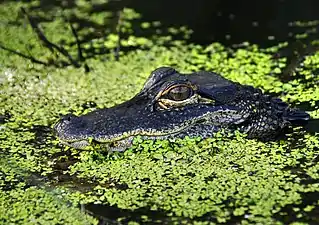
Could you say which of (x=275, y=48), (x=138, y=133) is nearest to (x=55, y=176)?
(x=138, y=133)

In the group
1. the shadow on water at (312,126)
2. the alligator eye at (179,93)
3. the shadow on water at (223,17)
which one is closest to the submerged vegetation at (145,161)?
the shadow on water at (312,126)

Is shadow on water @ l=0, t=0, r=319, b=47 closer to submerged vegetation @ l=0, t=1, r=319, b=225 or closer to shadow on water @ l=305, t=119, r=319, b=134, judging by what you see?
submerged vegetation @ l=0, t=1, r=319, b=225

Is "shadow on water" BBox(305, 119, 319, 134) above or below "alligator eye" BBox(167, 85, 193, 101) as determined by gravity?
below

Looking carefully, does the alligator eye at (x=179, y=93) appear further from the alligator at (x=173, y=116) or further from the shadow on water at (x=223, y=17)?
the shadow on water at (x=223, y=17)

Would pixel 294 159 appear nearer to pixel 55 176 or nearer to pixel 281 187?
pixel 281 187

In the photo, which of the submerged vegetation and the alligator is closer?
the submerged vegetation

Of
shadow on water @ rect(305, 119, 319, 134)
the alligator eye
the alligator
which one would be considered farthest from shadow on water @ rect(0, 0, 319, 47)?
the alligator eye

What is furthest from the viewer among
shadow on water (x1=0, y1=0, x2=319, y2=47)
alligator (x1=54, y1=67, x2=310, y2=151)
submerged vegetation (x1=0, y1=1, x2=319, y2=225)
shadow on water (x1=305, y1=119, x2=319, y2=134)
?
shadow on water (x1=0, y1=0, x2=319, y2=47)

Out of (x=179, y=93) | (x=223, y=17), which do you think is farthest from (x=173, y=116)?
(x=223, y=17)
